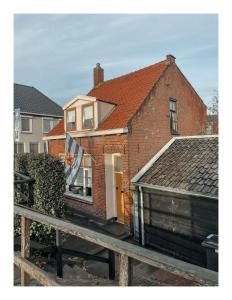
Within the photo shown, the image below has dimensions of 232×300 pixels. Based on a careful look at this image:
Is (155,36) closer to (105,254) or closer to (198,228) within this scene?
(198,228)

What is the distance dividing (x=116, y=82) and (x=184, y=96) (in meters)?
3.72

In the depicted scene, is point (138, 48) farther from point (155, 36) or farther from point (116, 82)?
point (116, 82)

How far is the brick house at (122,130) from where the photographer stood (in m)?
10.0

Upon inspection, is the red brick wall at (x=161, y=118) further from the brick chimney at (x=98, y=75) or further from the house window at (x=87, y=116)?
the brick chimney at (x=98, y=75)

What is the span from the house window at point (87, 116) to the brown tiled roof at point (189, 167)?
3.42 meters

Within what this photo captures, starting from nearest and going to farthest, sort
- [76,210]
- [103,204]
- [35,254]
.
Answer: [35,254]
[103,204]
[76,210]

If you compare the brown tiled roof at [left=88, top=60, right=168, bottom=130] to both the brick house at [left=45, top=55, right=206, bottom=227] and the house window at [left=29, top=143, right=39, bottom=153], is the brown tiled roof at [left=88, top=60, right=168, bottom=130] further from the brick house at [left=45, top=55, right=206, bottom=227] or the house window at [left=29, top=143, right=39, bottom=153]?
the house window at [left=29, top=143, right=39, bottom=153]

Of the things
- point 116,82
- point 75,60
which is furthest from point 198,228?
point 116,82

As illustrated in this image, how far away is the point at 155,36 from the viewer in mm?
6832

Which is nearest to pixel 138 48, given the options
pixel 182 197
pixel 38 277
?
pixel 182 197
